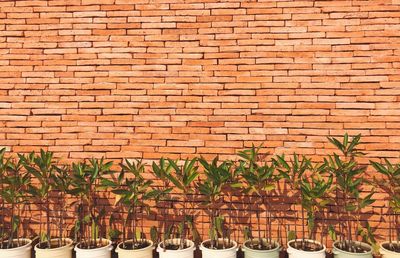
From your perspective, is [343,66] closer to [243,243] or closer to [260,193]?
[260,193]

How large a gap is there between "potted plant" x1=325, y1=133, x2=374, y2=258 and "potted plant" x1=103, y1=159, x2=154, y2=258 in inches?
73.4

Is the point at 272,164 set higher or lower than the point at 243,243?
higher

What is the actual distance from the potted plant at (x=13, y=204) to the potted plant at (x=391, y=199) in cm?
353

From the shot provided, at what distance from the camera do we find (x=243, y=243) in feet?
11.8

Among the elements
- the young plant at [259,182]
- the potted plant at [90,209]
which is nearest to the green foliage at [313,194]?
the young plant at [259,182]

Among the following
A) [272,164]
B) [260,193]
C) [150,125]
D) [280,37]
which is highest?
[280,37]

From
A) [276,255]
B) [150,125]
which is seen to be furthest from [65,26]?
[276,255]

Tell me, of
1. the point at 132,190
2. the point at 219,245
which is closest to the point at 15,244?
the point at 132,190

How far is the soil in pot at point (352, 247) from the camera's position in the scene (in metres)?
3.43

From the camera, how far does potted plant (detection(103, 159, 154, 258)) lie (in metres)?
3.43

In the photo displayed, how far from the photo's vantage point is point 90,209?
12.3ft

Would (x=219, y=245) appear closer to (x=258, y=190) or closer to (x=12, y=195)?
(x=258, y=190)

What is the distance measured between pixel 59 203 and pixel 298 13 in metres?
3.36

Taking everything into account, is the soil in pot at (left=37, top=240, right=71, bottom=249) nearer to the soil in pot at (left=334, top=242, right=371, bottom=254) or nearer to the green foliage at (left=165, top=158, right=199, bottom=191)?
the green foliage at (left=165, top=158, right=199, bottom=191)
